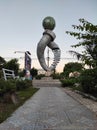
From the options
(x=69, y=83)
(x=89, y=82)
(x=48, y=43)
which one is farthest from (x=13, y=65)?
(x=89, y=82)

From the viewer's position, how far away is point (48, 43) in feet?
198

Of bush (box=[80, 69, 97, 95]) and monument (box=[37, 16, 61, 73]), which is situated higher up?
monument (box=[37, 16, 61, 73])

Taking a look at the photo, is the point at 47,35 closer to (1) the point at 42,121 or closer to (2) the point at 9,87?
(2) the point at 9,87

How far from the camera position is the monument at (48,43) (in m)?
59.4

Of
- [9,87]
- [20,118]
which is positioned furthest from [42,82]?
[20,118]

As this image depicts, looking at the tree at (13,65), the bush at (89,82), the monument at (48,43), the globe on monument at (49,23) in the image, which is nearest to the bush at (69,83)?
the monument at (48,43)

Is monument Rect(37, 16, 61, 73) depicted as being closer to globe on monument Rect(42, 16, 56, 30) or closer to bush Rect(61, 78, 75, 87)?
globe on monument Rect(42, 16, 56, 30)

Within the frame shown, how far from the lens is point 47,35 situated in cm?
5969

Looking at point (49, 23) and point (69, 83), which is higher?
point (49, 23)

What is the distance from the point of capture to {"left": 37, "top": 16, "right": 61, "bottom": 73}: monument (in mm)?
59375

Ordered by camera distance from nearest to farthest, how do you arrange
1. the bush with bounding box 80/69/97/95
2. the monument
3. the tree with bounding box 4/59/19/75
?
the bush with bounding box 80/69/97/95 < the monument < the tree with bounding box 4/59/19/75

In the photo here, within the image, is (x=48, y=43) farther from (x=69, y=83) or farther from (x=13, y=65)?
(x=13, y=65)

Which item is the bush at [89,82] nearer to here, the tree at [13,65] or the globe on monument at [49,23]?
the globe on monument at [49,23]

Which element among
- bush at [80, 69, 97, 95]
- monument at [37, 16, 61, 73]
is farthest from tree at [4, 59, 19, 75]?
bush at [80, 69, 97, 95]
